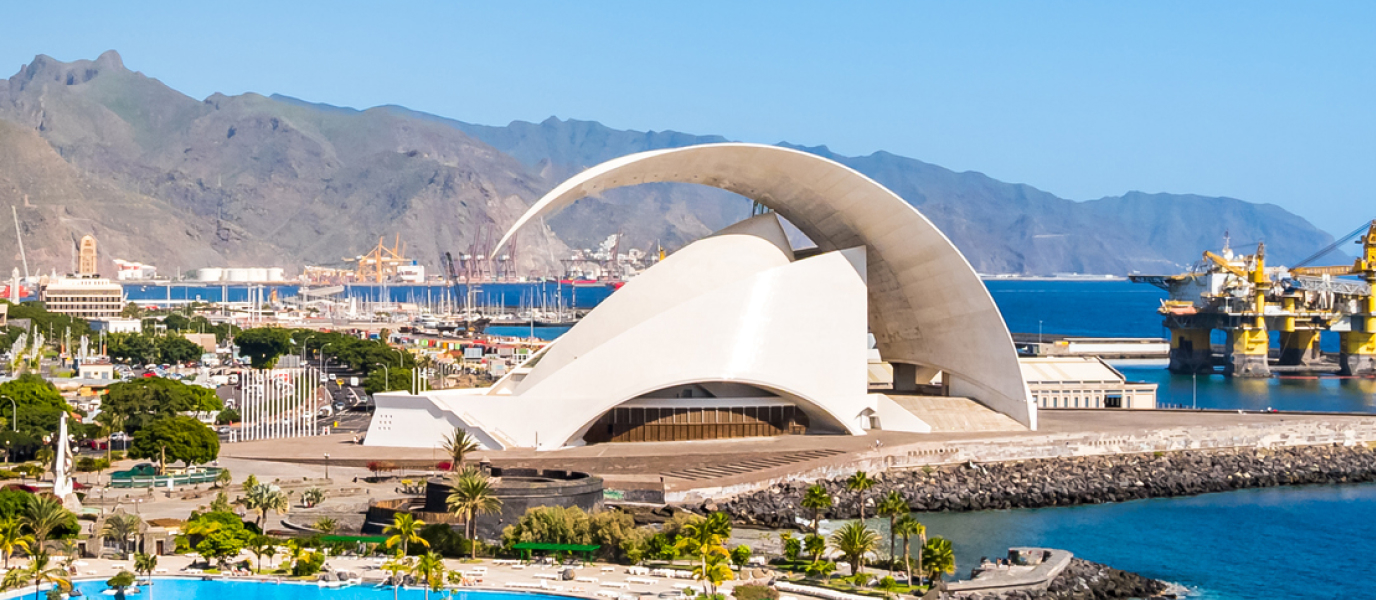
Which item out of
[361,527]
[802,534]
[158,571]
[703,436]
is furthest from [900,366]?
[158,571]

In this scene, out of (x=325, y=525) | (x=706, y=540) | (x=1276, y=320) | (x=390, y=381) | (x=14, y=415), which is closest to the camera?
(x=706, y=540)

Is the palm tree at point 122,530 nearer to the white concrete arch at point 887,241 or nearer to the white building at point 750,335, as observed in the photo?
the white building at point 750,335

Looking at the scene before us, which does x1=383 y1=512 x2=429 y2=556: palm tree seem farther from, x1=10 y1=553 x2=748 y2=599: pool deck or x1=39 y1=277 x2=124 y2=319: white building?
x1=39 y1=277 x2=124 y2=319: white building

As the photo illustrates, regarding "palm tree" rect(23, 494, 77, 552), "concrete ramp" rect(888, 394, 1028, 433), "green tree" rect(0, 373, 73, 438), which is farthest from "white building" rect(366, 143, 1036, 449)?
"palm tree" rect(23, 494, 77, 552)

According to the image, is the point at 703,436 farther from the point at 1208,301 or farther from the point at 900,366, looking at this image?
the point at 1208,301

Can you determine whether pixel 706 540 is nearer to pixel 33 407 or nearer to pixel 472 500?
pixel 472 500

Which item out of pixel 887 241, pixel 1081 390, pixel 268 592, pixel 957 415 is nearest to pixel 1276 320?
pixel 1081 390
